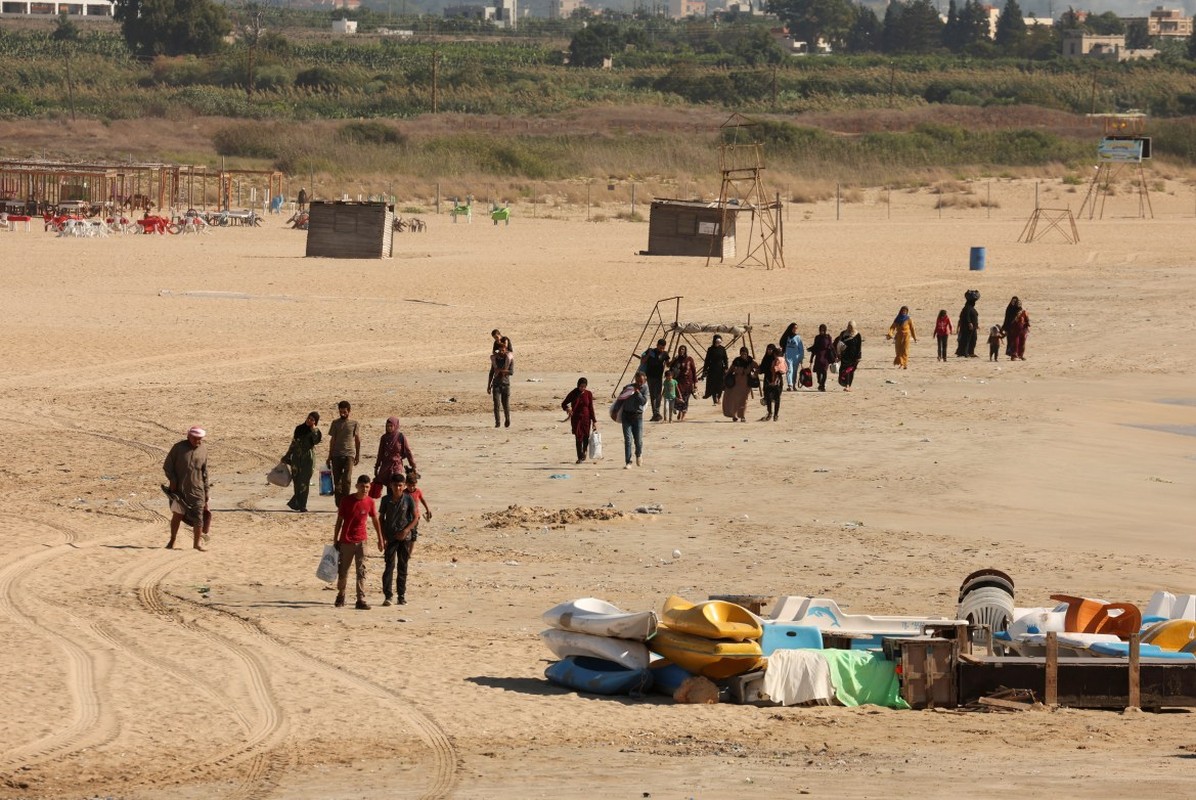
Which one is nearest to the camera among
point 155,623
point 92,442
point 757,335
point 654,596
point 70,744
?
point 70,744

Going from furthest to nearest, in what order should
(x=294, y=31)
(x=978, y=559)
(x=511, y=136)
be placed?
(x=294, y=31) < (x=511, y=136) < (x=978, y=559)

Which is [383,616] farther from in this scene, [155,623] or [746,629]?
[746,629]

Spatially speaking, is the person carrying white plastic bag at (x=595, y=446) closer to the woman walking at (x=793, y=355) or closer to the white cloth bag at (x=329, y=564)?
the woman walking at (x=793, y=355)

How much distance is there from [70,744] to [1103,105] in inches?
4914

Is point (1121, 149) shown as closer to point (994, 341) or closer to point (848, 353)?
point (994, 341)

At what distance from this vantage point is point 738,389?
2366cm

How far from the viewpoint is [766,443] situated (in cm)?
2214

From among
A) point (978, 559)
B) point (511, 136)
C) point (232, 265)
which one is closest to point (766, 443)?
point (978, 559)

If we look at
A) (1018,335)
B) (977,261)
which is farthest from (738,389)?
(977,261)

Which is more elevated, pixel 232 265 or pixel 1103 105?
pixel 1103 105

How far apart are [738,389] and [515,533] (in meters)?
7.13

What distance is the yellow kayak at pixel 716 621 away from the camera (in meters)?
11.8

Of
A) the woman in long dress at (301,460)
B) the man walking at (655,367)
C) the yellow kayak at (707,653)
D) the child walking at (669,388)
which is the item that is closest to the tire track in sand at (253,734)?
the yellow kayak at (707,653)

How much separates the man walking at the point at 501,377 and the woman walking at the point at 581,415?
1.80 metres
